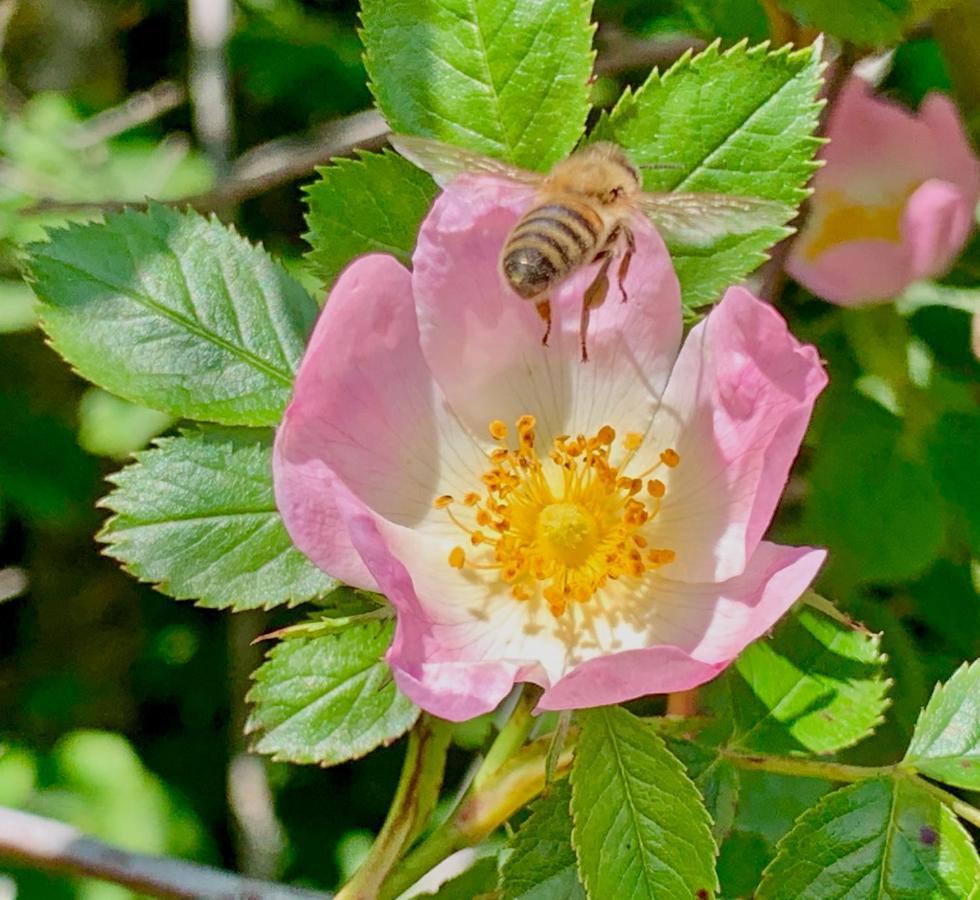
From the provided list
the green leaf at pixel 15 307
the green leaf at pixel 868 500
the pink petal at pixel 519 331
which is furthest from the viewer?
the green leaf at pixel 15 307

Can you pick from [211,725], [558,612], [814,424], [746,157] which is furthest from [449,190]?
[211,725]

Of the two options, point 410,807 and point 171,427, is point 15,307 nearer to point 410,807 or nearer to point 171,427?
point 171,427

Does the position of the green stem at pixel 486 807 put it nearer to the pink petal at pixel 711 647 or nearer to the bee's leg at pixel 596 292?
the pink petal at pixel 711 647

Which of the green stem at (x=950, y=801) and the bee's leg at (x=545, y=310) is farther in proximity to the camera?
the bee's leg at (x=545, y=310)

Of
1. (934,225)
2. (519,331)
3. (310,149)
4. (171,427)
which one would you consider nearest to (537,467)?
(519,331)

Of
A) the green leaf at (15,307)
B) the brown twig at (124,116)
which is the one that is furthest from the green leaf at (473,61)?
the green leaf at (15,307)

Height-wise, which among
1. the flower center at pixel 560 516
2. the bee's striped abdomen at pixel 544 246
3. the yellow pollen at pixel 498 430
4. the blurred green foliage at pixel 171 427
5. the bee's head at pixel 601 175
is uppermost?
the bee's head at pixel 601 175

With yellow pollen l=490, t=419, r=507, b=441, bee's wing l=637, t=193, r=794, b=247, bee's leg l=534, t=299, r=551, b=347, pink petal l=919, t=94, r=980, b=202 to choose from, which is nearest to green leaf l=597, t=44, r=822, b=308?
bee's wing l=637, t=193, r=794, b=247
